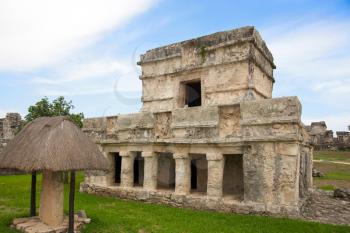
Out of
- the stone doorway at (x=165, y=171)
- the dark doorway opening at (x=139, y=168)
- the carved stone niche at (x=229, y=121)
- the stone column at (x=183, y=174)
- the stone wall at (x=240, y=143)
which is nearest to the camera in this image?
the stone wall at (x=240, y=143)

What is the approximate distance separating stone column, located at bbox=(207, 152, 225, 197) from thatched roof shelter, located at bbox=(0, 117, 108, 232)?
136 inches

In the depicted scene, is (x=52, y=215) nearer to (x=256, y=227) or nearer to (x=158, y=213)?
(x=158, y=213)

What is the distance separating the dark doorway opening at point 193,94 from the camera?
12.9 metres

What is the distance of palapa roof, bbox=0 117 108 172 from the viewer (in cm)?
592

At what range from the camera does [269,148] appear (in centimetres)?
800

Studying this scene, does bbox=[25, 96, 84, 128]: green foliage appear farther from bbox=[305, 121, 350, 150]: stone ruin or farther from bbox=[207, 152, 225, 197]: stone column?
bbox=[305, 121, 350, 150]: stone ruin

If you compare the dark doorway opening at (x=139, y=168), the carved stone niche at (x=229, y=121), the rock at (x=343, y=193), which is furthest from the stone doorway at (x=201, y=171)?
the rock at (x=343, y=193)

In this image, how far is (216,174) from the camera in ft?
29.1

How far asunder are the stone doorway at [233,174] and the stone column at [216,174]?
1751 mm

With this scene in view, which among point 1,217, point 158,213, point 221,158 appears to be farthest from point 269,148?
point 1,217

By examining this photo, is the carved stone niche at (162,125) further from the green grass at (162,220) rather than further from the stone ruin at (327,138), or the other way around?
the stone ruin at (327,138)

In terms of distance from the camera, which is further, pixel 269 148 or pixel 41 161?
pixel 269 148

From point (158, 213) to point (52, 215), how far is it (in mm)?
2870

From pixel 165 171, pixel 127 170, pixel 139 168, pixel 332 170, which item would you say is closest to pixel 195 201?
pixel 165 171
